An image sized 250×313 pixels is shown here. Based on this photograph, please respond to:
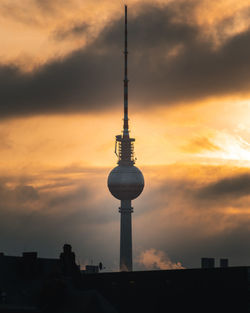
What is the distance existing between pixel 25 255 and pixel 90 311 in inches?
1125

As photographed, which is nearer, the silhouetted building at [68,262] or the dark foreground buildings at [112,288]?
the dark foreground buildings at [112,288]

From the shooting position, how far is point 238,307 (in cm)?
19250

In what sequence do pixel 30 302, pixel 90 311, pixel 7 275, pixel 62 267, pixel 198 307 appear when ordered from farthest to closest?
1. pixel 198 307
2. pixel 62 267
3. pixel 7 275
4. pixel 30 302
5. pixel 90 311

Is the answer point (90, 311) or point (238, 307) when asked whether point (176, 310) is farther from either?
point (90, 311)

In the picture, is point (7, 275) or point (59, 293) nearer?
point (59, 293)

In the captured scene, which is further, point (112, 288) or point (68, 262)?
point (112, 288)

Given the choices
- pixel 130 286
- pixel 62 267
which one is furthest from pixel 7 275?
pixel 130 286

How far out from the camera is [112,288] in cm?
17488

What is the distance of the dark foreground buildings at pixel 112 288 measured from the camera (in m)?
137

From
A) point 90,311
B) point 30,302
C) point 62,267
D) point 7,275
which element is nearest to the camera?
point 90,311

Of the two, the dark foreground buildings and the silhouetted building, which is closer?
the dark foreground buildings

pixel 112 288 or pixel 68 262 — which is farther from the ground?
pixel 68 262

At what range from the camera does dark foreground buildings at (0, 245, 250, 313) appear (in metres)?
137

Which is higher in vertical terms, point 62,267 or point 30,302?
point 62,267
